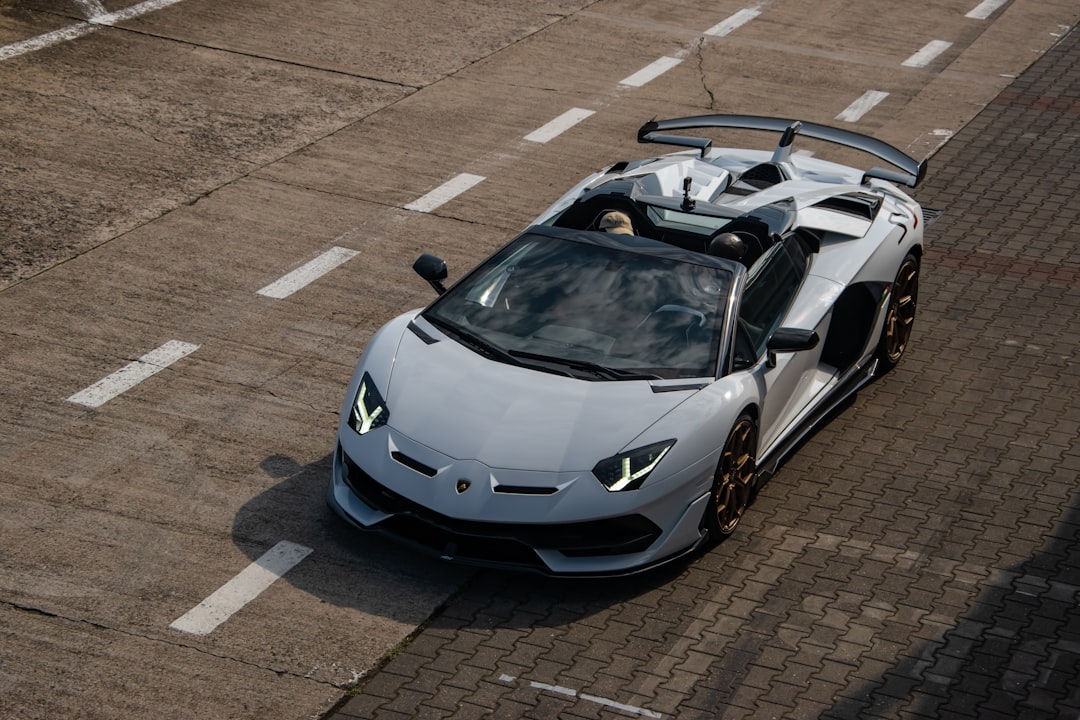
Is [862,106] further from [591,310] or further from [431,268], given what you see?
[591,310]

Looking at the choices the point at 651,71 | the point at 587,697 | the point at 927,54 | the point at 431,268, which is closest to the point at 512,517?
the point at 587,697

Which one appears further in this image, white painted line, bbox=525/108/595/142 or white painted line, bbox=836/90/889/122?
white painted line, bbox=836/90/889/122

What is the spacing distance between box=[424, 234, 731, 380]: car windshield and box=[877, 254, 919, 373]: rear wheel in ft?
6.20

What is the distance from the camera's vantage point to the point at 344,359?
945 cm

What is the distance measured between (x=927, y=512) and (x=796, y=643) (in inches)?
60.9

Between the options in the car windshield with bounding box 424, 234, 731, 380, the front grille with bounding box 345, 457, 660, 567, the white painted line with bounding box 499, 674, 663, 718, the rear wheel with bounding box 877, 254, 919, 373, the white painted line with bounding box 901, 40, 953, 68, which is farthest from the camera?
the white painted line with bounding box 901, 40, 953, 68

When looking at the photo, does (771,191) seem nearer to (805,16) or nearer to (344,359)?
(344,359)

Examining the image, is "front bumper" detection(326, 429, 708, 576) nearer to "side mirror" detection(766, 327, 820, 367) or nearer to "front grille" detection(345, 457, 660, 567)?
"front grille" detection(345, 457, 660, 567)

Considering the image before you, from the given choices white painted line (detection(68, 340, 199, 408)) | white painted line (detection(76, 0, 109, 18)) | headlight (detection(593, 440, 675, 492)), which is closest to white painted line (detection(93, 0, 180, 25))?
white painted line (detection(76, 0, 109, 18))

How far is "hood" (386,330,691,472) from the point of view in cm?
697

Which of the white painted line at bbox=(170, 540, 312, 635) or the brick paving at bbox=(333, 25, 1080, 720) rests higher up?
the white painted line at bbox=(170, 540, 312, 635)

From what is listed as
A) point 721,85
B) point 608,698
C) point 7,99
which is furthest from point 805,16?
point 608,698

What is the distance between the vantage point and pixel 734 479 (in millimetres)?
7535

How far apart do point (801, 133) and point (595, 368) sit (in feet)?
11.0
